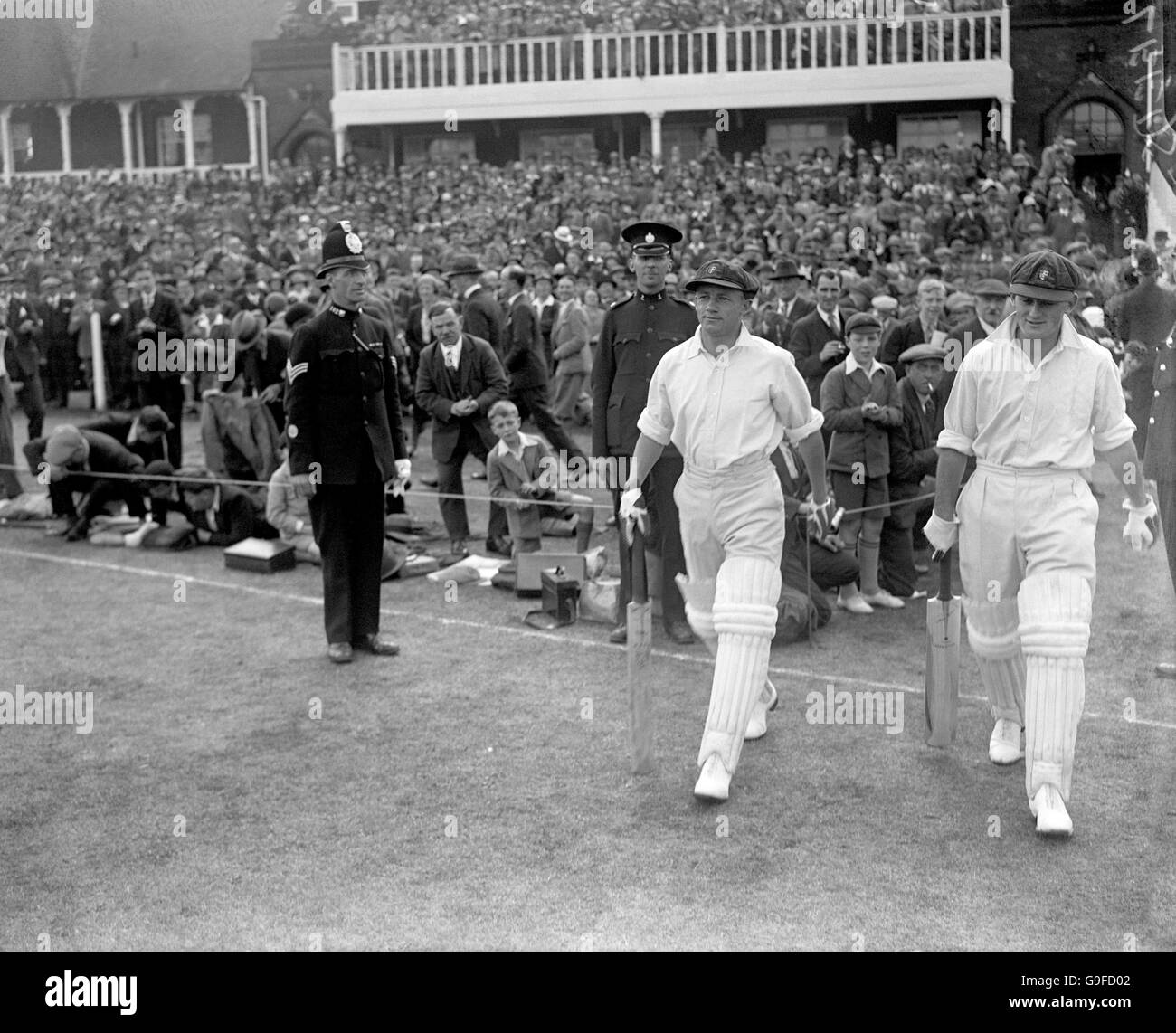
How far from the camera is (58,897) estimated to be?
5.11 meters

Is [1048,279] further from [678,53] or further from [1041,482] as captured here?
[678,53]

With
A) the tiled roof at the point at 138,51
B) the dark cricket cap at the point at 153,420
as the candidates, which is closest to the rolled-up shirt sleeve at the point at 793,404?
the dark cricket cap at the point at 153,420

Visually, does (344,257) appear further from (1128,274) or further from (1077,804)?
(1128,274)

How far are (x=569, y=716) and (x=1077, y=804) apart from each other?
7.58 ft

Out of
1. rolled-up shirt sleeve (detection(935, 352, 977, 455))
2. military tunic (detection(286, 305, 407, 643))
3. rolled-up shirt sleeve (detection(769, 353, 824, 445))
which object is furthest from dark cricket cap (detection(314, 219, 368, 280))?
rolled-up shirt sleeve (detection(935, 352, 977, 455))

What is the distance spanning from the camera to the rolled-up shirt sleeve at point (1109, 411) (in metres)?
5.80

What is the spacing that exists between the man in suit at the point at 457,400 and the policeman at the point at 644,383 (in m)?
2.49

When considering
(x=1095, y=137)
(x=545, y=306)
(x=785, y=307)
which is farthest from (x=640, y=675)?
(x=1095, y=137)

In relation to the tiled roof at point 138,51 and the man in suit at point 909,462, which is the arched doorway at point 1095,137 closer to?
the man in suit at point 909,462

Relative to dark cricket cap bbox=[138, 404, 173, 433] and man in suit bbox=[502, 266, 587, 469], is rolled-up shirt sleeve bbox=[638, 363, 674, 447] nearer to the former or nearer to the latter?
man in suit bbox=[502, 266, 587, 469]

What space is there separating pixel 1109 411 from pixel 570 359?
11.2 metres

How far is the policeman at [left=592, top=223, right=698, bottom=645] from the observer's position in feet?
27.8

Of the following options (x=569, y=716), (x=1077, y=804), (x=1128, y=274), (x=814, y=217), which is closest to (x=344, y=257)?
(x=569, y=716)

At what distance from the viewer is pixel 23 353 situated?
56.4ft
